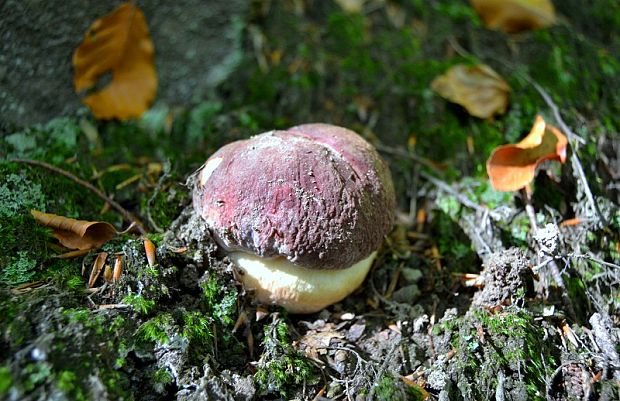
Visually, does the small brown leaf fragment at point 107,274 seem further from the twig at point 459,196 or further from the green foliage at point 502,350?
the twig at point 459,196

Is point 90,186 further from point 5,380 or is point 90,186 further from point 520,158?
point 520,158

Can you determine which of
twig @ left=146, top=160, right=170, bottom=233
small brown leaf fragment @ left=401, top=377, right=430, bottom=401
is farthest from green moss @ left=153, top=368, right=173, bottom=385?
small brown leaf fragment @ left=401, top=377, right=430, bottom=401

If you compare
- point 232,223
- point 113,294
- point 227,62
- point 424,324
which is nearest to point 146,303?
point 113,294

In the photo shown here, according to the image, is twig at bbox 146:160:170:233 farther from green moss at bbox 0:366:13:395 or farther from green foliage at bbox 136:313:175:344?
green moss at bbox 0:366:13:395

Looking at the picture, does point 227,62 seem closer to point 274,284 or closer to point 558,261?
point 274,284

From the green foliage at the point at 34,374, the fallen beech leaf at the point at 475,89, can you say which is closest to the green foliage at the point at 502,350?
the fallen beech leaf at the point at 475,89
